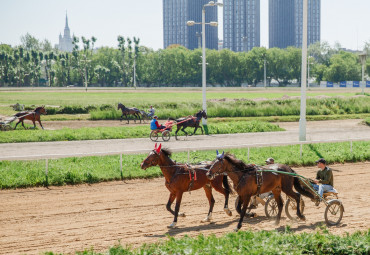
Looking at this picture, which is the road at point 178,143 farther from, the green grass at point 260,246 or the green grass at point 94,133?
the green grass at point 260,246

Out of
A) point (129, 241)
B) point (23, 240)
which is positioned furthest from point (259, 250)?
point (23, 240)

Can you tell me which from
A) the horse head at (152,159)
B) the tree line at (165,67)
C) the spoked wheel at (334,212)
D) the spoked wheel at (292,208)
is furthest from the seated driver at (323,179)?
the tree line at (165,67)

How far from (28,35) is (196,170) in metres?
130

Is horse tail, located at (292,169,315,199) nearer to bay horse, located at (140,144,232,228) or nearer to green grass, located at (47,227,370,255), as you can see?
bay horse, located at (140,144,232,228)

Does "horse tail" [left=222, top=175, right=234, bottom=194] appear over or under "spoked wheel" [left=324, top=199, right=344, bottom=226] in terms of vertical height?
over

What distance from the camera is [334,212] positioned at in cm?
1038

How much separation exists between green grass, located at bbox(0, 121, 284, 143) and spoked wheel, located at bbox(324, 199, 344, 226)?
48.1ft

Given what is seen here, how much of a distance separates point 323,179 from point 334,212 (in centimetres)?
77

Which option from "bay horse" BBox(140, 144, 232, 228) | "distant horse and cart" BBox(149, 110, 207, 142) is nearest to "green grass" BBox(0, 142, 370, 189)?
"bay horse" BBox(140, 144, 232, 228)

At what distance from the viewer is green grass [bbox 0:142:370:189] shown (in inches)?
553

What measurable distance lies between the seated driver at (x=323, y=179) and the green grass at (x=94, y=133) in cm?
1445

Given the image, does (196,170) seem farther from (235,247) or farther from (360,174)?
(360,174)

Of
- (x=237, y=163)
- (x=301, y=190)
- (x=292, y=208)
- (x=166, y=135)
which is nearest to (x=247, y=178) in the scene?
(x=237, y=163)

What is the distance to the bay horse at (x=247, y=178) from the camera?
9.56 m
